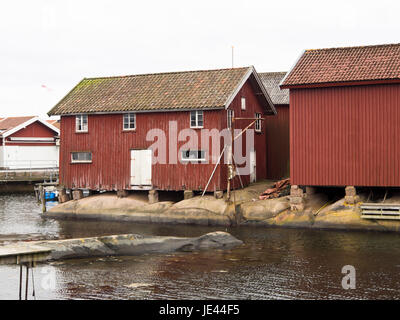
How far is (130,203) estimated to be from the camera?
113 feet

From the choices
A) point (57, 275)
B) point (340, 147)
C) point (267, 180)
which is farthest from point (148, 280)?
point (267, 180)

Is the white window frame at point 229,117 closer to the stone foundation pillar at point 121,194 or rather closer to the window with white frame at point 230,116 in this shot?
the window with white frame at point 230,116

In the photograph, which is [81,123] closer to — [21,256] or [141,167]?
[141,167]

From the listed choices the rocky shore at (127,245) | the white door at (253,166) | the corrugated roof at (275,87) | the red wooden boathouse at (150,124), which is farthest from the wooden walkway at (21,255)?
the corrugated roof at (275,87)

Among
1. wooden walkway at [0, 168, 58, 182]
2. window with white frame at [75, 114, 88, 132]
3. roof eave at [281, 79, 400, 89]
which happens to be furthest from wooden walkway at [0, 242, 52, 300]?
wooden walkway at [0, 168, 58, 182]

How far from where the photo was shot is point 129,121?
1384 inches

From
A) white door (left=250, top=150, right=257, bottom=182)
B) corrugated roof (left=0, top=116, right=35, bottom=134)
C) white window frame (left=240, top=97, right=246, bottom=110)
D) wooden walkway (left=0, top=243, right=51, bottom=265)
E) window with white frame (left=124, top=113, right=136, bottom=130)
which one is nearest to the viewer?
wooden walkway (left=0, top=243, right=51, bottom=265)

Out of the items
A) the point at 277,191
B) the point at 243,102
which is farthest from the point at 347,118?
the point at 243,102

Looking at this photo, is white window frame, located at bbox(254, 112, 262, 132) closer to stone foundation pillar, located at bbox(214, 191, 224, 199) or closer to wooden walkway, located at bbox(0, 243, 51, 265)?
stone foundation pillar, located at bbox(214, 191, 224, 199)

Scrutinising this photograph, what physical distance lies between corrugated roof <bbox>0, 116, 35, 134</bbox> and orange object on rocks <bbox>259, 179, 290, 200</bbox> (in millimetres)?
34244

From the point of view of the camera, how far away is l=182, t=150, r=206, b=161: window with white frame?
109 ft

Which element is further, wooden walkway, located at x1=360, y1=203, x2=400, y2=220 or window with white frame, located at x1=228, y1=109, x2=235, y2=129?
window with white frame, located at x1=228, y1=109, x2=235, y2=129

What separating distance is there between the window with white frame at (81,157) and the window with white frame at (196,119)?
6.83 metres

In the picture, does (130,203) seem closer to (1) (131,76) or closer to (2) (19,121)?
(1) (131,76)
